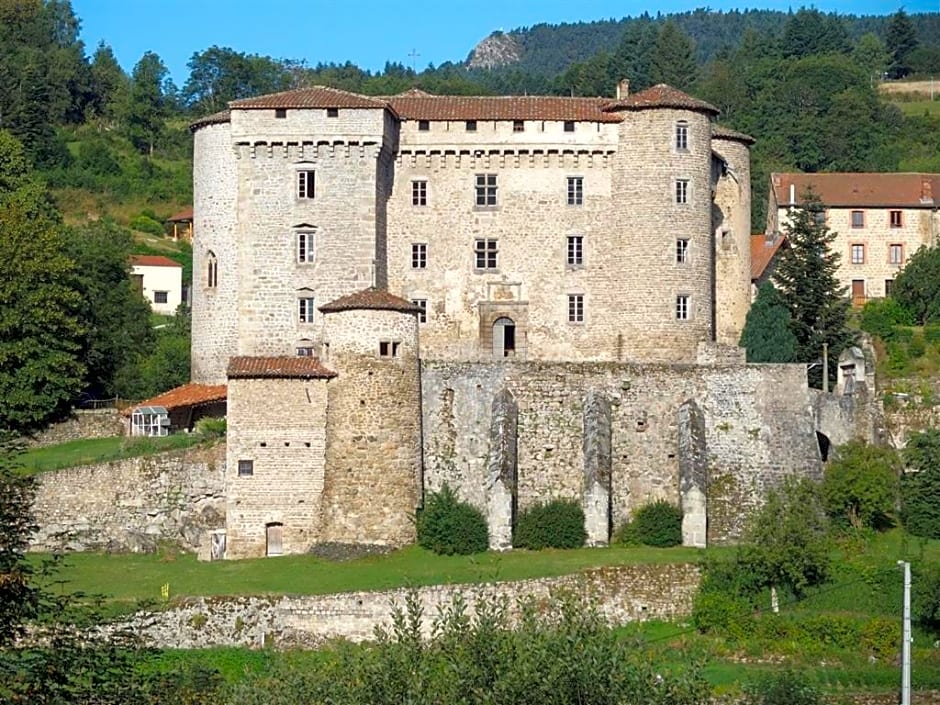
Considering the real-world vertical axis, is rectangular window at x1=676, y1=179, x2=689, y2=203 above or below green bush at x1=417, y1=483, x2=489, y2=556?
above

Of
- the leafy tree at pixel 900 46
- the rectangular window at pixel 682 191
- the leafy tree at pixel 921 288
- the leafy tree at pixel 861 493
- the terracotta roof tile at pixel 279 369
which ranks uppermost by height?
the leafy tree at pixel 900 46

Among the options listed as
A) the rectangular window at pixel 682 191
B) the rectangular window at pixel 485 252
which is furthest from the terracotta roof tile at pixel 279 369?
the rectangular window at pixel 682 191

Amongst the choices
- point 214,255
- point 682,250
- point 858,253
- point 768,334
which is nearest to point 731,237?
point 682,250

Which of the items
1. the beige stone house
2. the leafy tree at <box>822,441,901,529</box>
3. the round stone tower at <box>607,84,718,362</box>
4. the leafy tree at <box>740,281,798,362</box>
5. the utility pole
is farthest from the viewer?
the beige stone house

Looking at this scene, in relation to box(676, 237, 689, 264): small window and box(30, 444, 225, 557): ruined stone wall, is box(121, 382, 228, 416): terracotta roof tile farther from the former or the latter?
box(676, 237, 689, 264): small window

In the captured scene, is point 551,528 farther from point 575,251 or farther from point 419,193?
point 419,193

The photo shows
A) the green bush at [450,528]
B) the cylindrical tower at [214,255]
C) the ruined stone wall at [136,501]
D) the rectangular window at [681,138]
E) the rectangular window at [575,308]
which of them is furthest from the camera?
the rectangular window at [575,308]

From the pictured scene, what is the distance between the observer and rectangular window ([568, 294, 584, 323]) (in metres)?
62.7

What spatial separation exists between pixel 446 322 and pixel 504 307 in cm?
185

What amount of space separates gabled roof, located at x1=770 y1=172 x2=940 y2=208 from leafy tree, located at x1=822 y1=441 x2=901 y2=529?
27.4 meters

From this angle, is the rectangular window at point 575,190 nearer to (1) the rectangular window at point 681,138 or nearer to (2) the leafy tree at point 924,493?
(1) the rectangular window at point 681,138

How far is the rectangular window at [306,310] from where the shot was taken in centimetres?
6034

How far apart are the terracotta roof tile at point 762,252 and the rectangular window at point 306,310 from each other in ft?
53.6

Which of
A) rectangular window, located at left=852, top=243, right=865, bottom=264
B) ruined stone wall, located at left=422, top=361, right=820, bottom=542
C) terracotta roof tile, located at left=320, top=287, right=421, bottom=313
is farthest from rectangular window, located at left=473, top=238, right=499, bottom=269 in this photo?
rectangular window, located at left=852, top=243, right=865, bottom=264
